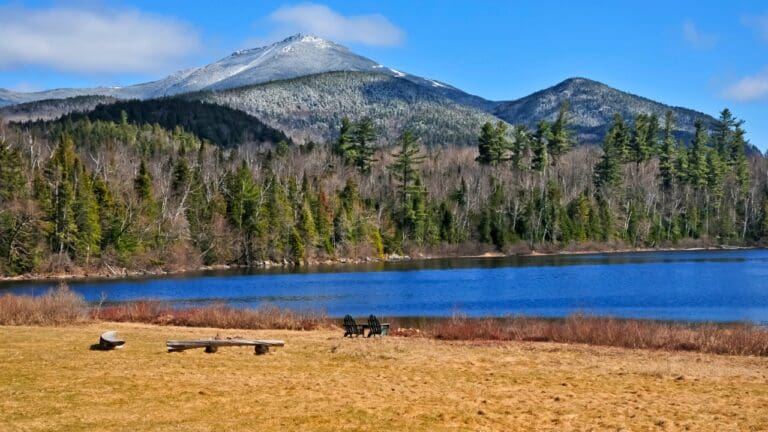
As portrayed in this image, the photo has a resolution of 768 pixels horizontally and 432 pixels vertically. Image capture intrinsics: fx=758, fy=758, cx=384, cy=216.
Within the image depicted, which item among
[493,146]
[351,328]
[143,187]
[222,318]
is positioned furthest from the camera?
[493,146]

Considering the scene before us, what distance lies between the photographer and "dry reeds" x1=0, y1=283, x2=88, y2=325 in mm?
32000

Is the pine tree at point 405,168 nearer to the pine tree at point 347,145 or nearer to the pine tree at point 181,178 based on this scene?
the pine tree at point 347,145

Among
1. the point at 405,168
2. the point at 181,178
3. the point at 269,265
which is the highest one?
the point at 405,168

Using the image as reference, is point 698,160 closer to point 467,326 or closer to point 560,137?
point 560,137

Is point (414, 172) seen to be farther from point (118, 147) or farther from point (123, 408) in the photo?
point (123, 408)

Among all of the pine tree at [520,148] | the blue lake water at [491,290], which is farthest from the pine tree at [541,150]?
the blue lake water at [491,290]

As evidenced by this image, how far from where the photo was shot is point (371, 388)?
19.0 metres

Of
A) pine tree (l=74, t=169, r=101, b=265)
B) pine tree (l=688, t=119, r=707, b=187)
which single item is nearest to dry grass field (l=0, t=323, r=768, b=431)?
pine tree (l=74, t=169, r=101, b=265)

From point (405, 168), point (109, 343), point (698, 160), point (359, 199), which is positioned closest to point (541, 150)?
point (405, 168)

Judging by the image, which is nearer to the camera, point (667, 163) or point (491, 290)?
point (491, 290)

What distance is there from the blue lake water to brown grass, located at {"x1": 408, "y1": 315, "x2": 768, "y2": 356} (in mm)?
6741

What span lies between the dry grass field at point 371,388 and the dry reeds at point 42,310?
491 cm

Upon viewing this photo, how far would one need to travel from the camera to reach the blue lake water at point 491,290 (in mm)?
47156

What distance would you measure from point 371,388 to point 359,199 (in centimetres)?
10741
